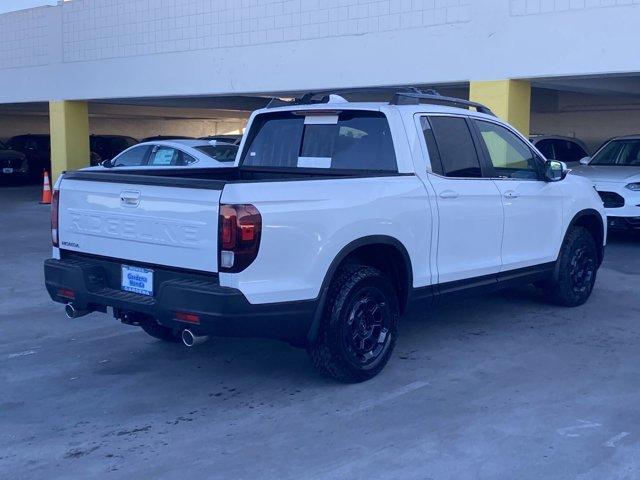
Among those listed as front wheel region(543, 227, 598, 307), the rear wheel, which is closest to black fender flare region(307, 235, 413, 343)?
the rear wheel

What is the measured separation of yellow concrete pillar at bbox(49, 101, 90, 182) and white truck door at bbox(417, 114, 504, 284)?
1563cm

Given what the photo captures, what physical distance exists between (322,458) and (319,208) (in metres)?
1.62

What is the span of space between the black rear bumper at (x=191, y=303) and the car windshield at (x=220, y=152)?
7.75 m

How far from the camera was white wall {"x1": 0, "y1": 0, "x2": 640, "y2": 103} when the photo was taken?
11915 millimetres

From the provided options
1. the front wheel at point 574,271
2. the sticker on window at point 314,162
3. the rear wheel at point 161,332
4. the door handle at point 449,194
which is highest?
the sticker on window at point 314,162

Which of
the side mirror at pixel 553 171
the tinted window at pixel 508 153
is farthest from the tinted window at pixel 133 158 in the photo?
the side mirror at pixel 553 171

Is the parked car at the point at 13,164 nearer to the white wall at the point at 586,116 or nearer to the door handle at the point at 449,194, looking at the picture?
the white wall at the point at 586,116

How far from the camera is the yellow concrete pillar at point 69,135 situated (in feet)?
69.3

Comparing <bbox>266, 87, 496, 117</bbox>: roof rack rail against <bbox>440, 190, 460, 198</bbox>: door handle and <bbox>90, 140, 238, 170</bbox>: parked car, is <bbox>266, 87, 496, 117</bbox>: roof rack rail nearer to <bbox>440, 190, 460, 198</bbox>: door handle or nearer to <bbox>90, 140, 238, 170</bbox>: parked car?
<bbox>440, 190, 460, 198</bbox>: door handle

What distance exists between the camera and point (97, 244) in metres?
6.05

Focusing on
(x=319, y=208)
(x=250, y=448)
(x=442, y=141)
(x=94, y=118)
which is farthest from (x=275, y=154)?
(x=94, y=118)

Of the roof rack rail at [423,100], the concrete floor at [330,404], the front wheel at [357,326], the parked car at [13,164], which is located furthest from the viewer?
the parked car at [13,164]

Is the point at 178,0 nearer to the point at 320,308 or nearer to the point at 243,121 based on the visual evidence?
the point at 320,308

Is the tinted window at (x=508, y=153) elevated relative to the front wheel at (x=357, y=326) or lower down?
elevated
